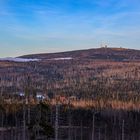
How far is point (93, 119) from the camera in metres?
81.1

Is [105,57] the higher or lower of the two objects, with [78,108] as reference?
higher

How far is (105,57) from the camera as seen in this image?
185m

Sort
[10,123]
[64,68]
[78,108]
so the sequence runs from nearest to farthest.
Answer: [10,123], [78,108], [64,68]

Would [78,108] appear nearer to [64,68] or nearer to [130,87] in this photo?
[130,87]

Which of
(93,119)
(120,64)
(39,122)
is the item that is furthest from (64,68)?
(39,122)

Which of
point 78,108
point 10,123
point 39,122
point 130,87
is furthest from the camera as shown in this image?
point 130,87

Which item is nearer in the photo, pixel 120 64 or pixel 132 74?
pixel 132 74

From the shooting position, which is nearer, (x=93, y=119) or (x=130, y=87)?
(x=93, y=119)

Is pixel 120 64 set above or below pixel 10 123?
above

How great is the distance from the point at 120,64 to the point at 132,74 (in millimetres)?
19144

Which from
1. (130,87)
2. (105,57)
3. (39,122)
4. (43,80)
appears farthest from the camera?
(105,57)

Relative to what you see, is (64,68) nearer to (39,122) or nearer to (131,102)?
(131,102)

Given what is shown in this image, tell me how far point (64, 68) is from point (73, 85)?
32845mm

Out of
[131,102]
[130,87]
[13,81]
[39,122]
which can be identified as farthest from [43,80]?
[39,122]
